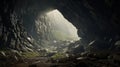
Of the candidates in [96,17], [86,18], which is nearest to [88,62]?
[96,17]

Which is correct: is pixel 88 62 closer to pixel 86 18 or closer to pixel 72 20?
pixel 86 18

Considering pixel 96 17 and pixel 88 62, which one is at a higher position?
pixel 96 17

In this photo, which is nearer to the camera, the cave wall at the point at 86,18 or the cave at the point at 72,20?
the cave at the point at 72,20

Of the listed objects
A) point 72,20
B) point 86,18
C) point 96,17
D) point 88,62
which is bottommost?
point 88,62

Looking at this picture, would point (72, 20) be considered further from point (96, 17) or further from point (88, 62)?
point (88, 62)

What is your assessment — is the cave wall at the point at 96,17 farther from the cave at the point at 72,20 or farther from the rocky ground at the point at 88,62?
the rocky ground at the point at 88,62

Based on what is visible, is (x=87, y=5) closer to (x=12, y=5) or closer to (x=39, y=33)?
(x=12, y=5)

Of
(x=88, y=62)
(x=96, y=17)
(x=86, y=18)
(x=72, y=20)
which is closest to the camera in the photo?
(x=88, y=62)

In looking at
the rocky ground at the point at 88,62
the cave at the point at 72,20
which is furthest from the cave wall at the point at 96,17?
the rocky ground at the point at 88,62

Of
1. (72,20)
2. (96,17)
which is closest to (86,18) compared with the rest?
(96,17)

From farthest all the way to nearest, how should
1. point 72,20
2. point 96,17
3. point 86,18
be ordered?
point 72,20
point 86,18
point 96,17

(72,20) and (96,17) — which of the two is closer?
(96,17)

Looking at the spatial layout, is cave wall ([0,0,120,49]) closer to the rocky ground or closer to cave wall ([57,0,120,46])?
cave wall ([57,0,120,46])
